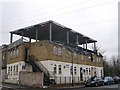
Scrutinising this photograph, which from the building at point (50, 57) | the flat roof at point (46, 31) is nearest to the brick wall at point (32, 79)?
the building at point (50, 57)

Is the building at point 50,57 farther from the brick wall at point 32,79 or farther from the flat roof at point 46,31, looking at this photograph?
the brick wall at point 32,79

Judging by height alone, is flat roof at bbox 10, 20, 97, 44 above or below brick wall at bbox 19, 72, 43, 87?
above

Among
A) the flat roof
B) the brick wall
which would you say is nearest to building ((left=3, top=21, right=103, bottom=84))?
the flat roof

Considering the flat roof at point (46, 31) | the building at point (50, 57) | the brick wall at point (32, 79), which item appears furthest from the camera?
the flat roof at point (46, 31)

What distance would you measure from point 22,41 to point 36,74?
515 inches

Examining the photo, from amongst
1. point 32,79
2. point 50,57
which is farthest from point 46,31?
point 32,79

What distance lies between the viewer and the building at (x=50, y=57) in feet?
133

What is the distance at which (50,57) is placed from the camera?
132 ft

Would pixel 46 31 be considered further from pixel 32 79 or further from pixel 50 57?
pixel 32 79

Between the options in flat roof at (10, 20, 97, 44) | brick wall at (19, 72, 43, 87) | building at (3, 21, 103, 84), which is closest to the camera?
brick wall at (19, 72, 43, 87)

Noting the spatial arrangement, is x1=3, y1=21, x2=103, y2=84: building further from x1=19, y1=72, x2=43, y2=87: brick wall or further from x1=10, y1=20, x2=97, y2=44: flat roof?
x1=19, y1=72, x2=43, y2=87: brick wall

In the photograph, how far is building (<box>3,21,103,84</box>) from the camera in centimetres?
4044

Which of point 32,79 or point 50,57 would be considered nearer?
point 32,79

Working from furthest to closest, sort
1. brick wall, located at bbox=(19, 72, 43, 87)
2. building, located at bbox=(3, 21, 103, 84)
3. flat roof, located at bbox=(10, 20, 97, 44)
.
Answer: flat roof, located at bbox=(10, 20, 97, 44) → building, located at bbox=(3, 21, 103, 84) → brick wall, located at bbox=(19, 72, 43, 87)
